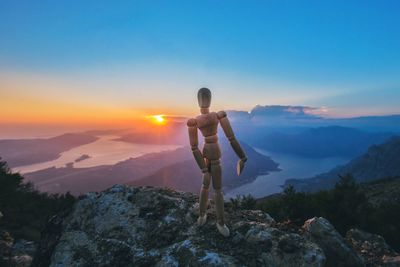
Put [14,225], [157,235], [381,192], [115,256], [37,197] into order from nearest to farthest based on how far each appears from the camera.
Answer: [115,256] < [157,235] < [14,225] < [37,197] < [381,192]

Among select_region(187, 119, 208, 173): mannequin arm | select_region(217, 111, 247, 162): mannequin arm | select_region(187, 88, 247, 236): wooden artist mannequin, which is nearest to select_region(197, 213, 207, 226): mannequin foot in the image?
select_region(187, 88, 247, 236): wooden artist mannequin

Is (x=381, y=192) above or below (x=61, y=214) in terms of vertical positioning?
below

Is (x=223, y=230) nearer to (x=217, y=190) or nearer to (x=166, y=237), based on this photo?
(x=217, y=190)

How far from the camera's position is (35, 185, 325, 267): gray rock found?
8.03m

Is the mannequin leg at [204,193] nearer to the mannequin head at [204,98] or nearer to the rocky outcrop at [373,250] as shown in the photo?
the mannequin head at [204,98]

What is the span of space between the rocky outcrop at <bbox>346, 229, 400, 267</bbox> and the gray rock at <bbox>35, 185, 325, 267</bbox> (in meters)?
6.33

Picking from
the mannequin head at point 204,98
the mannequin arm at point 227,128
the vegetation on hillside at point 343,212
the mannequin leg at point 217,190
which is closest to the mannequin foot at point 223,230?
the mannequin leg at point 217,190

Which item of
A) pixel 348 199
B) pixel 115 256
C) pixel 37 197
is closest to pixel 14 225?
pixel 37 197

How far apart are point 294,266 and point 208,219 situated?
3178mm

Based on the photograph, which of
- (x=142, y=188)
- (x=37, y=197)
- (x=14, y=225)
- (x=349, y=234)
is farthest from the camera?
(x=37, y=197)

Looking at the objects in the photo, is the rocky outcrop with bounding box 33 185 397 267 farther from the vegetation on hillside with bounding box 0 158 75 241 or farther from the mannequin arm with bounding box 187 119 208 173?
the vegetation on hillside with bounding box 0 158 75 241

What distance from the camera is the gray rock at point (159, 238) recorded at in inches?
316

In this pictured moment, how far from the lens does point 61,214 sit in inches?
437

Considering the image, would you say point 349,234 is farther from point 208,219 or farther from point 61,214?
point 61,214
